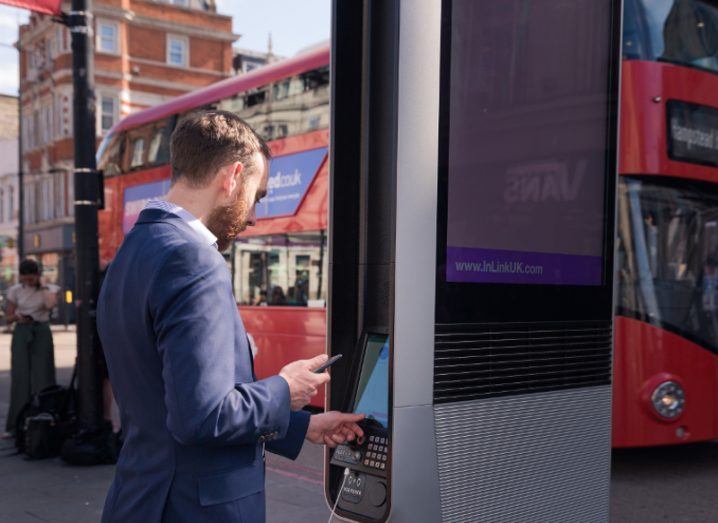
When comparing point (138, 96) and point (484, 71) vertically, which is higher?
point (138, 96)

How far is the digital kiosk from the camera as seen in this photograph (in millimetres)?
2350

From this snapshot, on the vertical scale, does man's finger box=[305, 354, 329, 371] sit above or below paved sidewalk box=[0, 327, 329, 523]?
above

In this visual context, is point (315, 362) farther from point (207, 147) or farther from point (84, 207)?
point (84, 207)

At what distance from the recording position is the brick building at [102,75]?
113ft

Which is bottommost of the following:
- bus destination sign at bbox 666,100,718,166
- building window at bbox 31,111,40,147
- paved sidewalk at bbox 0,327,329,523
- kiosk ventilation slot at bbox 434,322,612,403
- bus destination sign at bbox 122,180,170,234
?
paved sidewalk at bbox 0,327,329,523

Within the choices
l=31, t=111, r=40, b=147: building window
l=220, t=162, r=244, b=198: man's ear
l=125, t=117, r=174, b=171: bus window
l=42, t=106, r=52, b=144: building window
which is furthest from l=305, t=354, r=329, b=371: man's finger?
l=31, t=111, r=40, b=147: building window

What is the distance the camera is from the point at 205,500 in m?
1.79

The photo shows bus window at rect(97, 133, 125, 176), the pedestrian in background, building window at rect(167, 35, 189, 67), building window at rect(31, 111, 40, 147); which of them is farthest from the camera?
building window at rect(31, 111, 40, 147)

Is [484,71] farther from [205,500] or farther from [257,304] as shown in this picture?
[257,304]

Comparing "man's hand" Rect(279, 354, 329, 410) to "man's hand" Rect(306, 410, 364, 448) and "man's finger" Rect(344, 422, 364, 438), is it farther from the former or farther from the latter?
"man's finger" Rect(344, 422, 364, 438)

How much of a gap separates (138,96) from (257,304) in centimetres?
2832

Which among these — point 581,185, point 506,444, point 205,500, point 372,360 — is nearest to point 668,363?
point 581,185

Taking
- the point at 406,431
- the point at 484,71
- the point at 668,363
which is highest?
the point at 484,71

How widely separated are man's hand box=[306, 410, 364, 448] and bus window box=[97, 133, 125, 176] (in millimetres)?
11045
